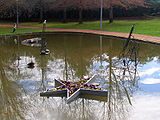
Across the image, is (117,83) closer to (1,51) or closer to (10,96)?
(10,96)

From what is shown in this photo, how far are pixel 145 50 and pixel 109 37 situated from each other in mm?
6701

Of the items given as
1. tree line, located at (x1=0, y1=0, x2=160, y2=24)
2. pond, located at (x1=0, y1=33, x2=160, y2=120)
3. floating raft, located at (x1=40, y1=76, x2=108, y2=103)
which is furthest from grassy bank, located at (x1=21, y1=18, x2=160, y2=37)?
floating raft, located at (x1=40, y1=76, x2=108, y2=103)

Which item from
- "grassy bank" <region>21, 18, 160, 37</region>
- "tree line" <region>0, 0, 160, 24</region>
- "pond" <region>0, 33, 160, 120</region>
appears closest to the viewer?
"pond" <region>0, 33, 160, 120</region>

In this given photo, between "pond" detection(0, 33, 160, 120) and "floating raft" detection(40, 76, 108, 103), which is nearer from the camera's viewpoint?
"pond" detection(0, 33, 160, 120)

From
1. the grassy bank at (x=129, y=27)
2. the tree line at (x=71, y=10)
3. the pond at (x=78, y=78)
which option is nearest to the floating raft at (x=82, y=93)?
the pond at (x=78, y=78)

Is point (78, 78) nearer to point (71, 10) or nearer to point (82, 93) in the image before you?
point (82, 93)

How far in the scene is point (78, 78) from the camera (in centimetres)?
892

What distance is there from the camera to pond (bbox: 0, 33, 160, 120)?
6.14m

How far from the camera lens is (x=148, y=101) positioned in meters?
6.88

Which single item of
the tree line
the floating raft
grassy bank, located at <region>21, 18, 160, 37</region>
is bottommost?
the floating raft

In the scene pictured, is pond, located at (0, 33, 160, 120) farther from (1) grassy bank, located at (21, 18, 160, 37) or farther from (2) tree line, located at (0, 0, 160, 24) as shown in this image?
(2) tree line, located at (0, 0, 160, 24)

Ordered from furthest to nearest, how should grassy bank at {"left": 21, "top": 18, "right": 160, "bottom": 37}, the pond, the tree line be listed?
the tree line
grassy bank at {"left": 21, "top": 18, "right": 160, "bottom": 37}
the pond

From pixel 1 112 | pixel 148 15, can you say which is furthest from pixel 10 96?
pixel 148 15

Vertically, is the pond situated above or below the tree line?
below
